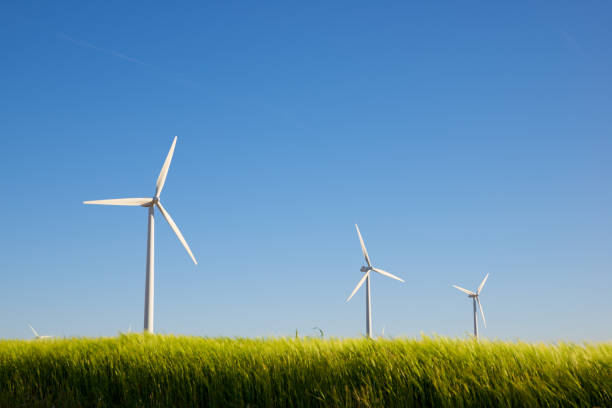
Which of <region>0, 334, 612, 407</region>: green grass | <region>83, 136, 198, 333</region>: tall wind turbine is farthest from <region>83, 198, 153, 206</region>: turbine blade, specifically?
<region>0, 334, 612, 407</region>: green grass

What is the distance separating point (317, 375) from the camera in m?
10.1

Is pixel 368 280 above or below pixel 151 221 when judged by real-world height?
below

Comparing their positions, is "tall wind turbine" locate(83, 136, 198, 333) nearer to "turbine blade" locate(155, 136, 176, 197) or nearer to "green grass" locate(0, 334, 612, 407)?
"turbine blade" locate(155, 136, 176, 197)

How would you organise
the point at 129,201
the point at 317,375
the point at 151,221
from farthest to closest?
1. the point at 129,201
2. the point at 151,221
3. the point at 317,375

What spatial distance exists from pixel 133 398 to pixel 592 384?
9.75 meters

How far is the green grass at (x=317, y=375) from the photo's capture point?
8133 millimetres

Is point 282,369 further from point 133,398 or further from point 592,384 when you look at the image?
point 592,384

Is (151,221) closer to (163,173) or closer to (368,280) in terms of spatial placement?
(163,173)

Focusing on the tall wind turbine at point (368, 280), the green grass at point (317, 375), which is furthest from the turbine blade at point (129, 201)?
the tall wind turbine at point (368, 280)

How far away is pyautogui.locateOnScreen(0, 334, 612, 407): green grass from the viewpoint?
8.13 m

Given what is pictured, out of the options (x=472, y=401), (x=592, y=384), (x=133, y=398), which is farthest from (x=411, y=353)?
(x=133, y=398)

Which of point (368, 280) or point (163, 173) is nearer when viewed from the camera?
point (163, 173)

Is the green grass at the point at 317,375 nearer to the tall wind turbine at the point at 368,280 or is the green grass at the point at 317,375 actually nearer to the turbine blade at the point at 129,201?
the turbine blade at the point at 129,201

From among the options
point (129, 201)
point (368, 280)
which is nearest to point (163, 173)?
point (129, 201)
